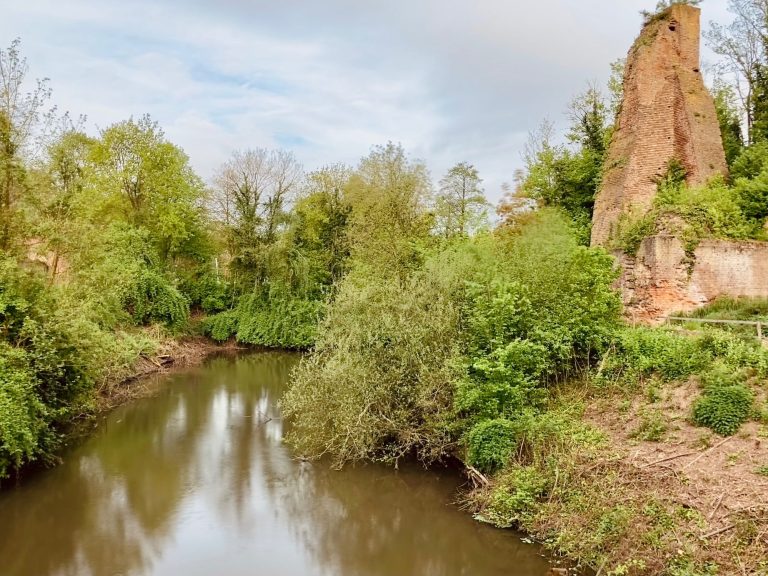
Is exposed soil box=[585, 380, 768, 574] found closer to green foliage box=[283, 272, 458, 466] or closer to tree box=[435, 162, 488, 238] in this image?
green foliage box=[283, 272, 458, 466]

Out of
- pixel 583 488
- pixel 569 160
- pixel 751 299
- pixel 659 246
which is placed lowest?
pixel 583 488

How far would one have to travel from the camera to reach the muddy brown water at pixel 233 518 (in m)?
10.2

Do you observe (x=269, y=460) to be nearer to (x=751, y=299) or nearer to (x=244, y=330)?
(x=751, y=299)

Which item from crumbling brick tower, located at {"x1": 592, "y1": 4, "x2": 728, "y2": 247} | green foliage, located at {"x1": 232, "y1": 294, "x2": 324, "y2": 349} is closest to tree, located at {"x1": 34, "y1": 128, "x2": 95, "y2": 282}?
green foliage, located at {"x1": 232, "y1": 294, "x2": 324, "y2": 349}

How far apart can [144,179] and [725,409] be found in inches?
1298

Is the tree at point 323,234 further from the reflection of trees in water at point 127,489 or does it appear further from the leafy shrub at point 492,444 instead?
the leafy shrub at point 492,444

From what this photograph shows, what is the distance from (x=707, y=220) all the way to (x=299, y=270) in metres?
22.2

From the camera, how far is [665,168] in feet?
65.3

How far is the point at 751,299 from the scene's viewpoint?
17.3m

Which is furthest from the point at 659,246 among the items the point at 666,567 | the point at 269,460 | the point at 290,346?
the point at 290,346

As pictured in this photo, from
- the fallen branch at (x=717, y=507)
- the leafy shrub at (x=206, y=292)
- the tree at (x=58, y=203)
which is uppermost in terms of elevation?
the tree at (x=58, y=203)

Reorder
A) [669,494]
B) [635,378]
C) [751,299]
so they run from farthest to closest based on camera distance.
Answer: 1. [751,299]
2. [635,378]
3. [669,494]

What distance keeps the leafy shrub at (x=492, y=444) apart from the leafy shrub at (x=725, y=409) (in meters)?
3.64

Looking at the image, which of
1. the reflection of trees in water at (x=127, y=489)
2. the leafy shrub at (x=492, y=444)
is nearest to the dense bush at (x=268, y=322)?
the reflection of trees in water at (x=127, y=489)
